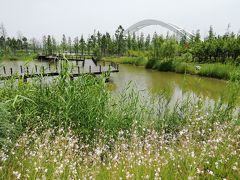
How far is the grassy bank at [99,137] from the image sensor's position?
2.67 meters

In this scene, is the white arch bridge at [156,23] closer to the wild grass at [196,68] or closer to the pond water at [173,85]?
the wild grass at [196,68]

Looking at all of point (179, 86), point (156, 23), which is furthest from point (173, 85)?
point (156, 23)

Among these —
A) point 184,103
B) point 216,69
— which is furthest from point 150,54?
point 184,103

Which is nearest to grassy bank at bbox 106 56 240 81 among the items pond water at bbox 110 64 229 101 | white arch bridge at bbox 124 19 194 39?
pond water at bbox 110 64 229 101

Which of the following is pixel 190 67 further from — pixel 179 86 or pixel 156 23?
pixel 156 23

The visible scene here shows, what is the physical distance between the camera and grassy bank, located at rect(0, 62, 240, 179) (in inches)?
105

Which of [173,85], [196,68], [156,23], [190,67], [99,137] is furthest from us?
[156,23]

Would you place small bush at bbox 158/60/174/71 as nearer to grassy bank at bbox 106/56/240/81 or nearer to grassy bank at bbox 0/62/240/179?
grassy bank at bbox 106/56/240/81

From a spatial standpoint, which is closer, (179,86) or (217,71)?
(179,86)

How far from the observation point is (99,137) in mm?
3592

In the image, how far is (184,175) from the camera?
105 inches

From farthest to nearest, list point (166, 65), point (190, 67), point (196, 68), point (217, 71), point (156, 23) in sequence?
point (156, 23) < point (166, 65) < point (190, 67) < point (196, 68) < point (217, 71)

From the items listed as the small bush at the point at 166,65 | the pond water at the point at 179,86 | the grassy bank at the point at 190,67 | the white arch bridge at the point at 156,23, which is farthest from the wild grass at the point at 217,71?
the white arch bridge at the point at 156,23

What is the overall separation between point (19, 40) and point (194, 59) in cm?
4388
